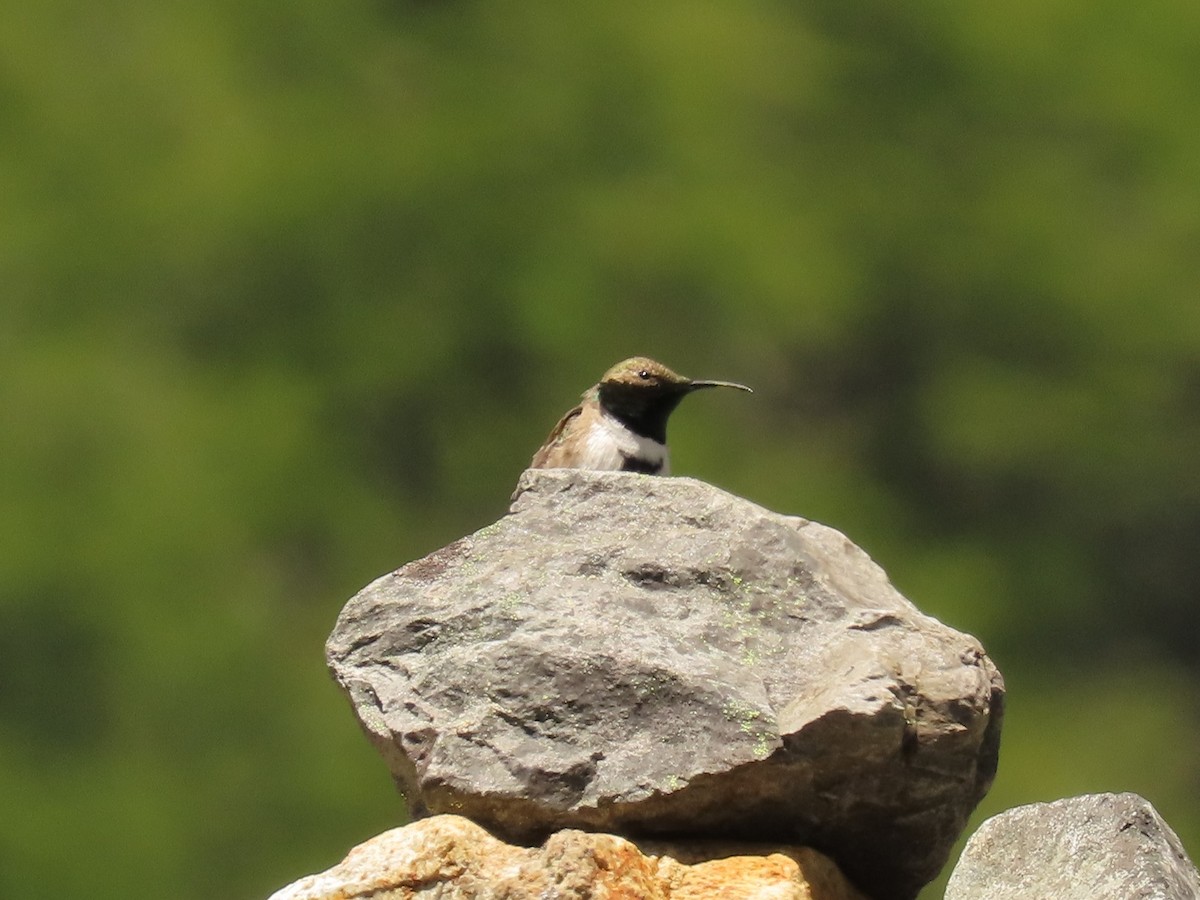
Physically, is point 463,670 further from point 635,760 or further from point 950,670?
point 950,670

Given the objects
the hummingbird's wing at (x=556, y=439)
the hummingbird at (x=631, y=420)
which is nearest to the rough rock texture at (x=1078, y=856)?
the hummingbird at (x=631, y=420)

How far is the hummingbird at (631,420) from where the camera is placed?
680 centimetres

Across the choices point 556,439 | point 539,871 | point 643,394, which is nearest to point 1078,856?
point 539,871

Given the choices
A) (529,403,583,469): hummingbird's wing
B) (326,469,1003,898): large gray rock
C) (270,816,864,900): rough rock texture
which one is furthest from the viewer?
(529,403,583,469): hummingbird's wing

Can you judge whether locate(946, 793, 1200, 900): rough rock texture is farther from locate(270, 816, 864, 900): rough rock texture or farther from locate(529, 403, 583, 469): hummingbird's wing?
locate(529, 403, 583, 469): hummingbird's wing

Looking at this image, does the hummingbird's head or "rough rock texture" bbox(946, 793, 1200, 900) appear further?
the hummingbird's head

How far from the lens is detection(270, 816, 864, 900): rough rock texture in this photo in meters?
4.07

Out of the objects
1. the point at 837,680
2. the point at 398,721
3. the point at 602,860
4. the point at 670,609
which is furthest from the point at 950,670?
the point at 398,721

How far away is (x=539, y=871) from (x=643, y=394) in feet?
9.71

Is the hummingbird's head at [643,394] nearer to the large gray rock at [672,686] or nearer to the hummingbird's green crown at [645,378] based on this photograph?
the hummingbird's green crown at [645,378]

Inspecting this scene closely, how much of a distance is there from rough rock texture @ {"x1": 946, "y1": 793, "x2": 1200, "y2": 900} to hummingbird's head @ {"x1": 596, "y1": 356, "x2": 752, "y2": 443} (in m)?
2.50

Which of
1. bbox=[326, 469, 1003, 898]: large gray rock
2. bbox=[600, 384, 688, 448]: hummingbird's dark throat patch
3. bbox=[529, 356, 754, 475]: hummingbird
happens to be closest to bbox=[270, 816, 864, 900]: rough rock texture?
bbox=[326, 469, 1003, 898]: large gray rock

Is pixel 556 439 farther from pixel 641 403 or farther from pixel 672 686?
pixel 672 686

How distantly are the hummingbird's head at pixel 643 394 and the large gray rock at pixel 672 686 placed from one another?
82.2 inches
